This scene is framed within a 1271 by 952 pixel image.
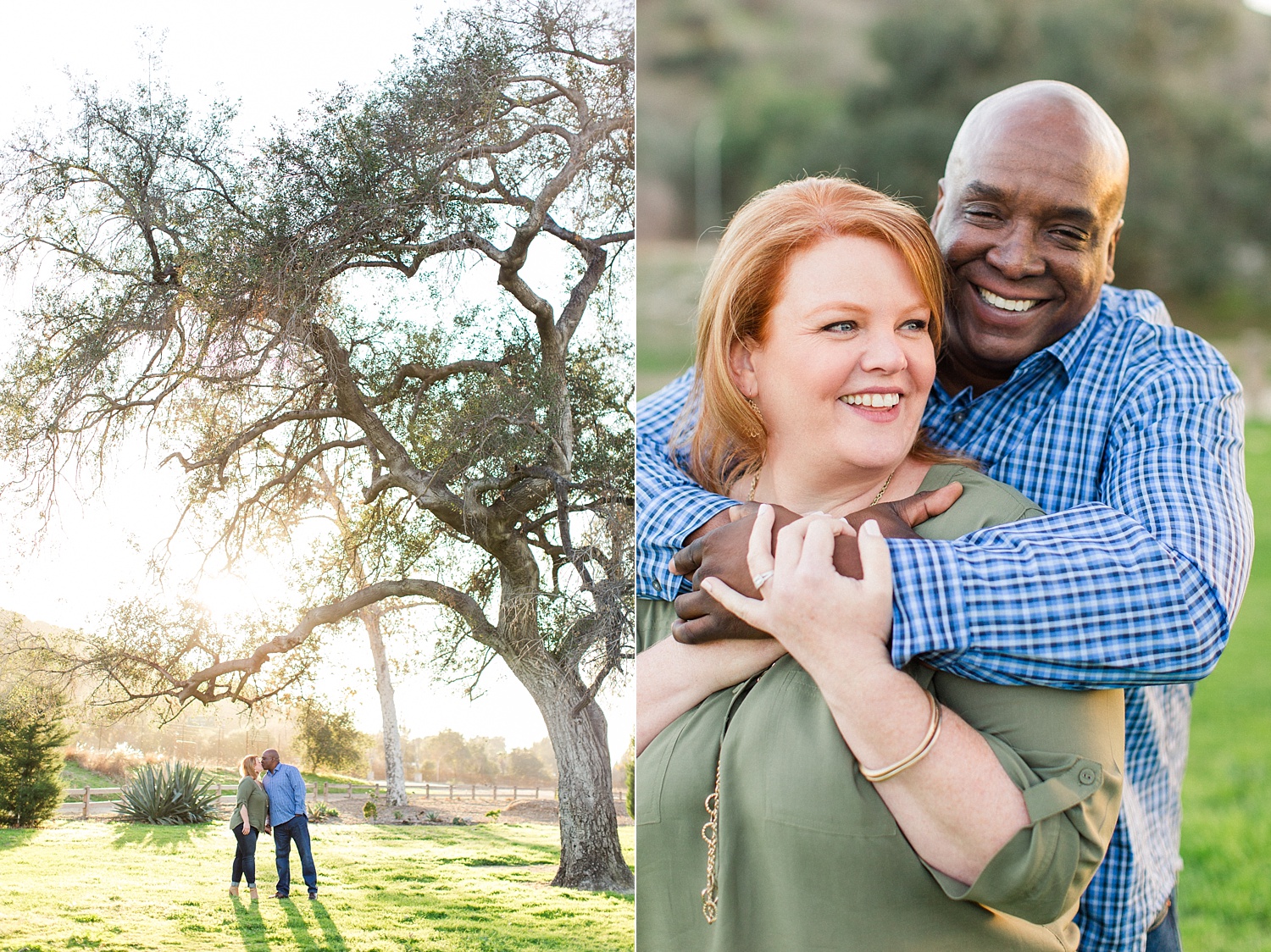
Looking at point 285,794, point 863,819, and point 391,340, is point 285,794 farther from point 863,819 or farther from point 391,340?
point 863,819

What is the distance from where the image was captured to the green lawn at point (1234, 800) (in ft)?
10.7

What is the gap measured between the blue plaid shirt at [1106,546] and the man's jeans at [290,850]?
3.09 feet

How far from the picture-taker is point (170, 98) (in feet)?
8.02

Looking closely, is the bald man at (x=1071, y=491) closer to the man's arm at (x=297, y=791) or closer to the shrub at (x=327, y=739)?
the shrub at (x=327, y=739)

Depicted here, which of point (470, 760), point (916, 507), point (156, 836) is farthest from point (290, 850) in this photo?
point (916, 507)

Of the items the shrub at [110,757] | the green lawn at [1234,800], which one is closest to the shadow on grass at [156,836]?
the shrub at [110,757]

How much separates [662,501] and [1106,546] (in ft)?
2.41

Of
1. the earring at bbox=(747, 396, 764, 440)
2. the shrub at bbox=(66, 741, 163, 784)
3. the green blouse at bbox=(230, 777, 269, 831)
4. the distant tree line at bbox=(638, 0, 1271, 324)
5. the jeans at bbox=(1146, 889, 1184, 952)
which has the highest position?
the distant tree line at bbox=(638, 0, 1271, 324)

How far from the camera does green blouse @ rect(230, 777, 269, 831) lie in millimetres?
2361

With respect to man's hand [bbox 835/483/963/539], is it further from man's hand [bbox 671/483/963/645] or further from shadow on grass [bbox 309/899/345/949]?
shadow on grass [bbox 309/899/345/949]

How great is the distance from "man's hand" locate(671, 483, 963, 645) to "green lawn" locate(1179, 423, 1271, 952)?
7.32ft

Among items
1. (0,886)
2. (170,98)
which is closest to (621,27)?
(170,98)

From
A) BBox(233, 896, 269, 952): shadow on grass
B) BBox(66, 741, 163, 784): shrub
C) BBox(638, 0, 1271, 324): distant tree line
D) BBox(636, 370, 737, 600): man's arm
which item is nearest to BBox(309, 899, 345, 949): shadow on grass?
BBox(233, 896, 269, 952): shadow on grass

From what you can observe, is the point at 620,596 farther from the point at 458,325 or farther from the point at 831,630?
the point at 831,630
